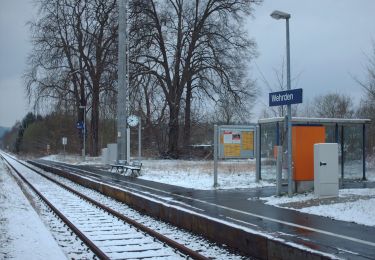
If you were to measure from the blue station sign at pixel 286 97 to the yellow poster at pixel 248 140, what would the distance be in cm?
547

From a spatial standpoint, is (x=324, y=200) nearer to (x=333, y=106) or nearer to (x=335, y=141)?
(x=335, y=141)

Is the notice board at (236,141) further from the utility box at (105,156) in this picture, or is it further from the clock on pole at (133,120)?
the utility box at (105,156)

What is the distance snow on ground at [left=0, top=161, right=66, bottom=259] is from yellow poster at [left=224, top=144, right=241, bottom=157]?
8074 mm

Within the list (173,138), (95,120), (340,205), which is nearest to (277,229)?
(340,205)

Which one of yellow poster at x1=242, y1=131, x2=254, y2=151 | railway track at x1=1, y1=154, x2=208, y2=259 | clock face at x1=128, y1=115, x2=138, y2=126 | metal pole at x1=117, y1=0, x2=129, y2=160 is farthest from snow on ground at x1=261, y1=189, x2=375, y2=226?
clock face at x1=128, y1=115, x2=138, y2=126

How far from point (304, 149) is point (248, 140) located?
4766 mm

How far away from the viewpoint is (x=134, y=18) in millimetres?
42562

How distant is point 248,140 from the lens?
2028 cm

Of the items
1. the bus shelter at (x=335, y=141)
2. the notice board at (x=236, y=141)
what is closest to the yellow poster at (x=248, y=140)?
the notice board at (x=236, y=141)

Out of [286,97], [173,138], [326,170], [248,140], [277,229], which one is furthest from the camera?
[173,138]

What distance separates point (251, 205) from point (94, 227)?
162 inches

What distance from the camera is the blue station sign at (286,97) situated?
13.6m

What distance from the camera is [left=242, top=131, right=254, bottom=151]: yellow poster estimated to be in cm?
2016

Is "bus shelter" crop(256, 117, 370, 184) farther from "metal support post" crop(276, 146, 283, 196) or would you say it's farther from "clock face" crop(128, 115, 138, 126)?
"clock face" crop(128, 115, 138, 126)
